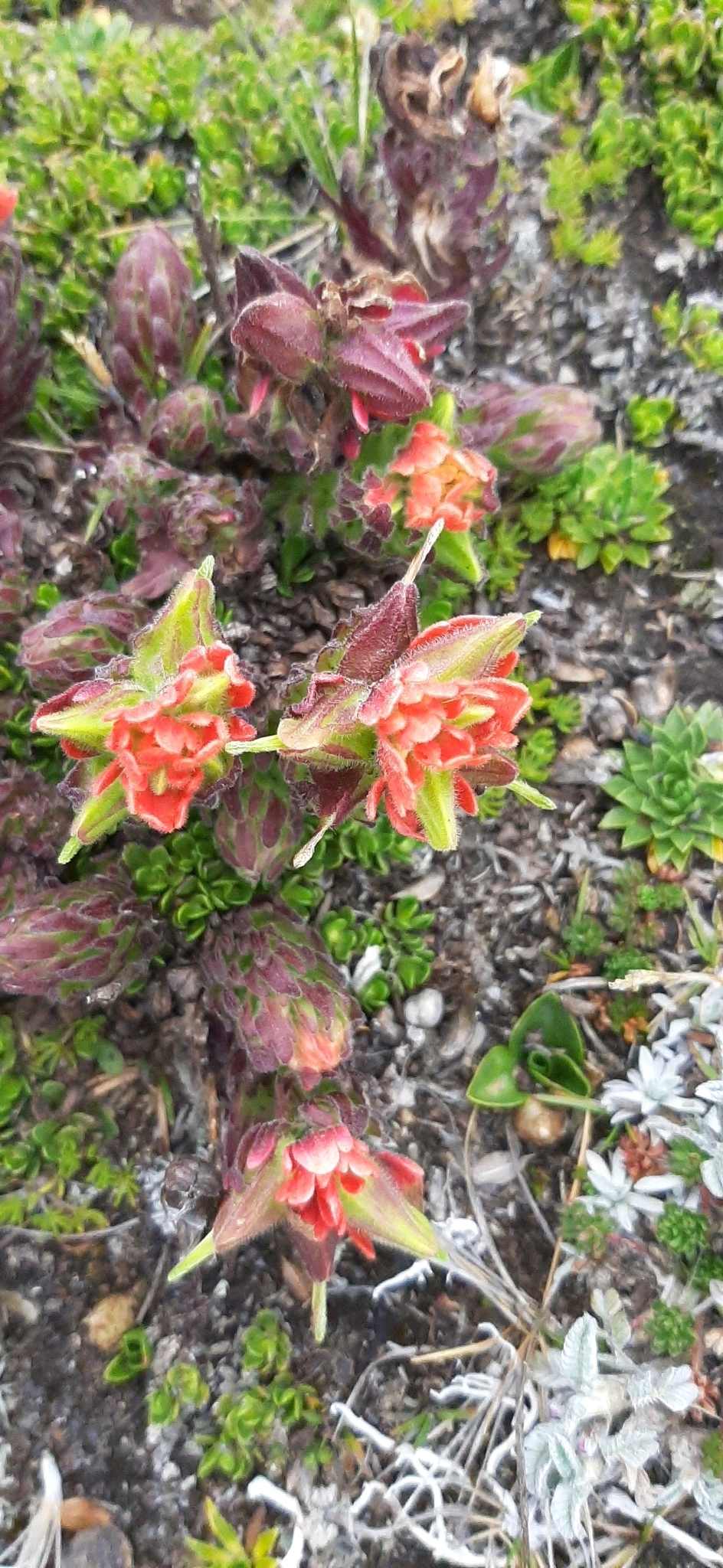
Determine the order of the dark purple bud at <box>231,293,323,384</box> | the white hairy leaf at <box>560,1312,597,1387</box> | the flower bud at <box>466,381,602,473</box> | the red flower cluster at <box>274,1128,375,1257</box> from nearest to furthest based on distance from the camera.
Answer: the red flower cluster at <box>274,1128,375,1257</box>
the dark purple bud at <box>231,293,323,384</box>
the white hairy leaf at <box>560,1312,597,1387</box>
the flower bud at <box>466,381,602,473</box>

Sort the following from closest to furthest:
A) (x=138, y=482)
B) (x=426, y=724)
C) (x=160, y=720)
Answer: (x=426, y=724) → (x=160, y=720) → (x=138, y=482)

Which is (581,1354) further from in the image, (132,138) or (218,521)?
(132,138)

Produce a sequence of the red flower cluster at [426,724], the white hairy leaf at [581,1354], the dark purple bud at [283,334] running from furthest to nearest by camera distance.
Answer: the white hairy leaf at [581,1354] < the dark purple bud at [283,334] < the red flower cluster at [426,724]

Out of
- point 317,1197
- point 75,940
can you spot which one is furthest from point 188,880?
point 317,1197

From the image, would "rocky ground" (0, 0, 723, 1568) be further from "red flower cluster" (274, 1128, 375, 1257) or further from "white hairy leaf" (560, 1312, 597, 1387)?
"red flower cluster" (274, 1128, 375, 1257)

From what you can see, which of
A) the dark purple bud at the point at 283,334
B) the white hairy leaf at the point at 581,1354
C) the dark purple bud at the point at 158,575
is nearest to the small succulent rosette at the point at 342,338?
the dark purple bud at the point at 283,334

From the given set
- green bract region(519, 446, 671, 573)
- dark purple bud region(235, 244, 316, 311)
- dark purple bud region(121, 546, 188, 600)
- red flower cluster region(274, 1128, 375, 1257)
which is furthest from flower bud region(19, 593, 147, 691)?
green bract region(519, 446, 671, 573)

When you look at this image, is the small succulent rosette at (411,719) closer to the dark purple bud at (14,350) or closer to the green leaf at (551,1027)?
the green leaf at (551,1027)
